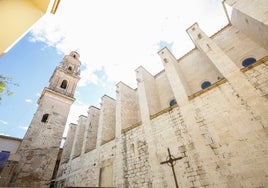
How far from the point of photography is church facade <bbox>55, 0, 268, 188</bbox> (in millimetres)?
5102

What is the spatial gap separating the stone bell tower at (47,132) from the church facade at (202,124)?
265cm

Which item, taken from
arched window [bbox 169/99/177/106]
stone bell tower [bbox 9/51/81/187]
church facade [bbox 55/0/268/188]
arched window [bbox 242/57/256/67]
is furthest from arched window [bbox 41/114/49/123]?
arched window [bbox 242/57/256/67]

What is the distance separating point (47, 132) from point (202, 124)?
1399 cm

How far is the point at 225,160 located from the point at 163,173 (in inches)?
109

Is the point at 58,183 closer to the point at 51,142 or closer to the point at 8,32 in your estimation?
the point at 51,142

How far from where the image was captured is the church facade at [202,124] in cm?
510

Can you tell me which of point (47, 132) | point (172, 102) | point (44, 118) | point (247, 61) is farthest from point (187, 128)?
point (44, 118)

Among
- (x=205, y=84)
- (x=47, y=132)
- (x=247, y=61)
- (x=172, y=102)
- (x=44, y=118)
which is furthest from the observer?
(x=44, y=118)

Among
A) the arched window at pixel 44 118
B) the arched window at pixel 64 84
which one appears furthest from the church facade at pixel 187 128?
the arched window at pixel 64 84

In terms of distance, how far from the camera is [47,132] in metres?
14.0

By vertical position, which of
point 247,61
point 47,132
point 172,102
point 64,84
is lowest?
point 172,102

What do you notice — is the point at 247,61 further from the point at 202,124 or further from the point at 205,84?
the point at 202,124

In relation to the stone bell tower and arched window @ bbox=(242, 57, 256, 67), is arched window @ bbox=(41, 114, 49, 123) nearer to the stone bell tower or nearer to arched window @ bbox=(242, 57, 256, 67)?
the stone bell tower

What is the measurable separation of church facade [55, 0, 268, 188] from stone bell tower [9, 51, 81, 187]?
8.70 feet
